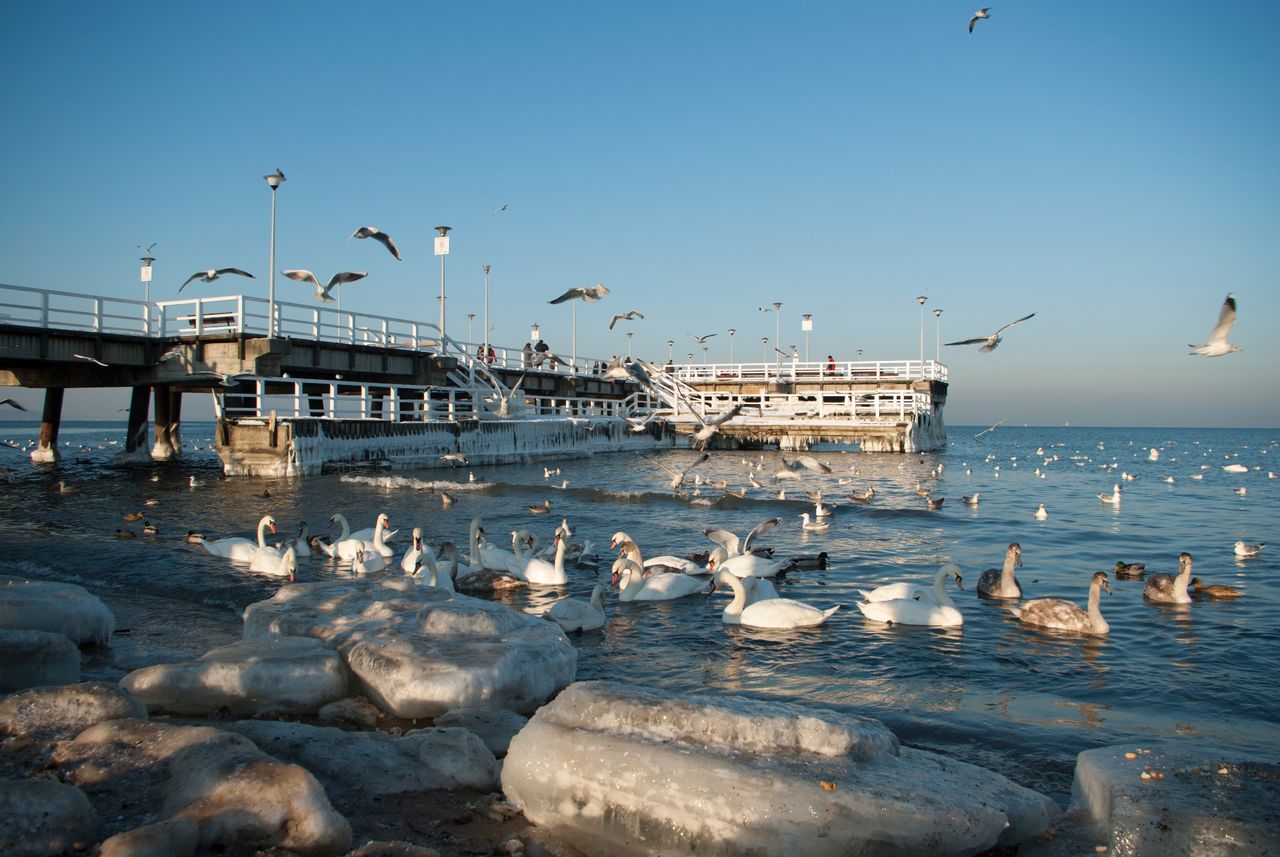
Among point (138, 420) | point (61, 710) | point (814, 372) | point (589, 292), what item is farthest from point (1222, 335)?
point (814, 372)

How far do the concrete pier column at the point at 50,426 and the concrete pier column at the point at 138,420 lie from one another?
2595mm

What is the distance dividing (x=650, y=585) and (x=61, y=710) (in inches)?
304

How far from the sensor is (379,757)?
5258 mm

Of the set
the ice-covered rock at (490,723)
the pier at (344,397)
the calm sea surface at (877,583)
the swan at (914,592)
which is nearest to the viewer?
the ice-covered rock at (490,723)

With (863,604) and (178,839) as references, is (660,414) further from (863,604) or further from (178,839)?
(178,839)

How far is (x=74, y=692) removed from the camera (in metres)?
5.21


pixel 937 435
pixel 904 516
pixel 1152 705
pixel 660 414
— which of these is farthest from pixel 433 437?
pixel 937 435

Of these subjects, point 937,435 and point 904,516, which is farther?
point 937,435

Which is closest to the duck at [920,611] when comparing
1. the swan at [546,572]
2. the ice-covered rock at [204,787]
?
the swan at [546,572]

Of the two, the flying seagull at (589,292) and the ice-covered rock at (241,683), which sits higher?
the flying seagull at (589,292)

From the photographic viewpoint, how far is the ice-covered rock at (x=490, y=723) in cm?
591

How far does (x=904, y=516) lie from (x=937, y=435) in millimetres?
43277

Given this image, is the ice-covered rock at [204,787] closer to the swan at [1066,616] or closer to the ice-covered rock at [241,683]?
the ice-covered rock at [241,683]

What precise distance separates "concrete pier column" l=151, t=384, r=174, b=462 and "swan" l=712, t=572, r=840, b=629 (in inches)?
1306
